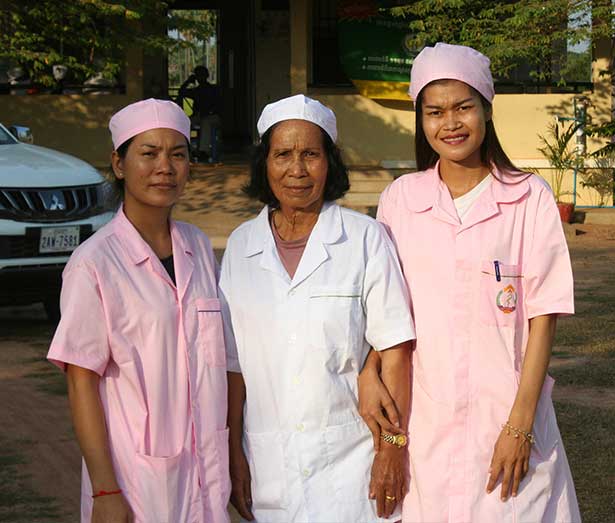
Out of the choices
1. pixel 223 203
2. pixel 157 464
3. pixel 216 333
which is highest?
pixel 216 333

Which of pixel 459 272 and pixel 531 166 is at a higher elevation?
pixel 459 272

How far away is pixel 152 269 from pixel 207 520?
2.25ft

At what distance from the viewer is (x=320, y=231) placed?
3135 mm

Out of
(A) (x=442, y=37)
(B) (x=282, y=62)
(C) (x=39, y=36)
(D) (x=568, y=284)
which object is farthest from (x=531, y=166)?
(D) (x=568, y=284)

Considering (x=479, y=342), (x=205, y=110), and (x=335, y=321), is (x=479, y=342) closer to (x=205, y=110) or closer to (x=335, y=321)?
(x=335, y=321)

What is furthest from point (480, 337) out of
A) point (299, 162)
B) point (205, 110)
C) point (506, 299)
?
point (205, 110)

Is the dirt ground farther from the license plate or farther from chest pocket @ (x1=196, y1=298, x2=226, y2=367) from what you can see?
chest pocket @ (x1=196, y1=298, x2=226, y2=367)

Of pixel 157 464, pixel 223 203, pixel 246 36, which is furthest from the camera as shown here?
pixel 246 36

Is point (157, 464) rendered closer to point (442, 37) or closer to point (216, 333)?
point (216, 333)

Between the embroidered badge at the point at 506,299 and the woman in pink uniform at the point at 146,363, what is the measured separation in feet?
2.50

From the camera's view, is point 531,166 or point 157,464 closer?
point 157,464

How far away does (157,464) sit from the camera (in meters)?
2.91

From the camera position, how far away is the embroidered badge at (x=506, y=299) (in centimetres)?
304

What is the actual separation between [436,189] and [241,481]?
3.24 feet
